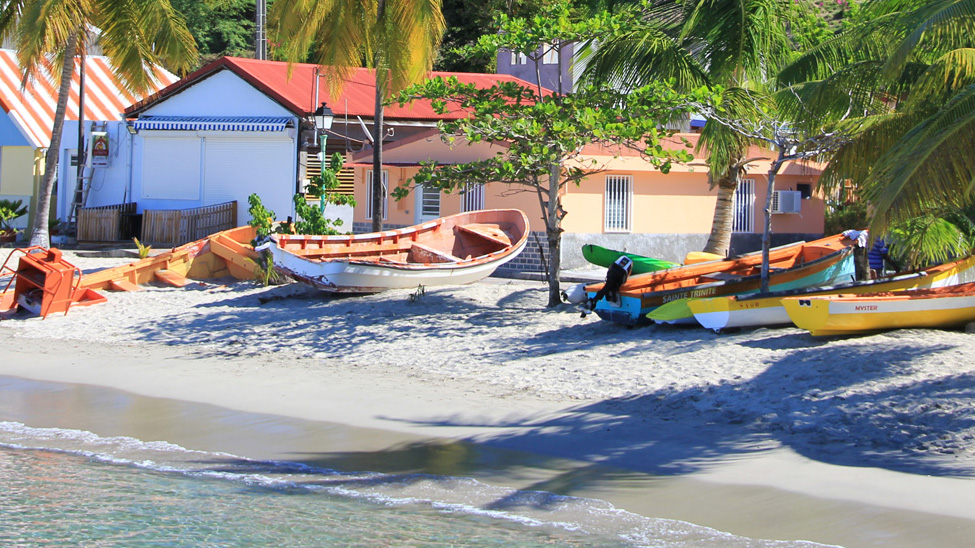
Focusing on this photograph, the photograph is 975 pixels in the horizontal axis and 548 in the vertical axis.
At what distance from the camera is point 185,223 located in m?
26.0

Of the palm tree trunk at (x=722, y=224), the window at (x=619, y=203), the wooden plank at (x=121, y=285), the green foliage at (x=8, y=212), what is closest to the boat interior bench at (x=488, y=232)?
the window at (x=619, y=203)

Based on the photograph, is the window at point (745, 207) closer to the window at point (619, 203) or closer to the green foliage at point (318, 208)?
the window at point (619, 203)

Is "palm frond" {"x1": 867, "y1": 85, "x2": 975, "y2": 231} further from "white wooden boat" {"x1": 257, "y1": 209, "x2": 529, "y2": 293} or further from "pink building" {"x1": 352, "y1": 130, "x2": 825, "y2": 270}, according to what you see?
"pink building" {"x1": 352, "y1": 130, "x2": 825, "y2": 270}

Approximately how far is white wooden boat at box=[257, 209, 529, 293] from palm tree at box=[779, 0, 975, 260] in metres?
7.20

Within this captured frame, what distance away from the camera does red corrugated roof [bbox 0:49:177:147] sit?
29817 millimetres

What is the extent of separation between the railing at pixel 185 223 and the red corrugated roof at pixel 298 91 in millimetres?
3164

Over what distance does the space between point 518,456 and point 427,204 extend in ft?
45.8

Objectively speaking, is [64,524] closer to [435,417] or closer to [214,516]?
[214,516]

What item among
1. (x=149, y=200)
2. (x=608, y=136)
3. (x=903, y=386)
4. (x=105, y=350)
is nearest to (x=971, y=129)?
(x=903, y=386)

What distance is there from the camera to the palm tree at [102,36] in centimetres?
2044

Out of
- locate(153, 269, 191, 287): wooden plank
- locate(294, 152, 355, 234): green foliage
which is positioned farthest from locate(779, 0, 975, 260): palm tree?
locate(153, 269, 191, 287): wooden plank

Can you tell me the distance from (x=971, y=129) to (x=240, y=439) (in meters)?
7.70

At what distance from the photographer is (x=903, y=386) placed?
33.5ft

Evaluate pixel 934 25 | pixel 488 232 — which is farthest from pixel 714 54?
pixel 934 25
